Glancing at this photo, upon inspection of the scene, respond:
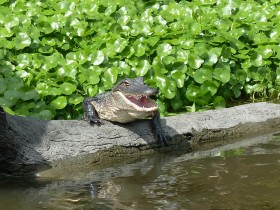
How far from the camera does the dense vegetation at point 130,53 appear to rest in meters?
7.64

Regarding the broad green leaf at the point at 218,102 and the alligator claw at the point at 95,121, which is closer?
the alligator claw at the point at 95,121

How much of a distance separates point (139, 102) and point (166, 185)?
Result: 1121 millimetres

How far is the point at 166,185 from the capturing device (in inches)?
230

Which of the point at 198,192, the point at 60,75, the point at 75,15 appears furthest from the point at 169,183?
the point at 75,15

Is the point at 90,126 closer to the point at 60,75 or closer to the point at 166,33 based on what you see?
the point at 60,75

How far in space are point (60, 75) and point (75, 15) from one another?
1.38 m

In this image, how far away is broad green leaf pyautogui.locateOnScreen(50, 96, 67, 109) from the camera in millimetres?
7293

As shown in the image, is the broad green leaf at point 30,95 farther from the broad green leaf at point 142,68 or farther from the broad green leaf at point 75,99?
the broad green leaf at point 142,68

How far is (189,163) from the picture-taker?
6.53 metres

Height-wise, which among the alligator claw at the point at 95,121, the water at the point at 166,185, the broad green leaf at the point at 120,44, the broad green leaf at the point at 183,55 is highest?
the broad green leaf at the point at 120,44

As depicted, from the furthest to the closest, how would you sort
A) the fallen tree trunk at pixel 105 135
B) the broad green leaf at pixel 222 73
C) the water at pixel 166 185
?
the broad green leaf at pixel 222 73
the fallen tree trunk at pixel 105 135
the water at pixel 166 185

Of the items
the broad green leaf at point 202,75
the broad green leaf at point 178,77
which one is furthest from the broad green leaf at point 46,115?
the broad green leaf at point 202,75

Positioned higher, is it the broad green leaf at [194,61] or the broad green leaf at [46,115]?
the broad green leaf at [194,61]

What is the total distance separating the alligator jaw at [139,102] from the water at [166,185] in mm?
561
